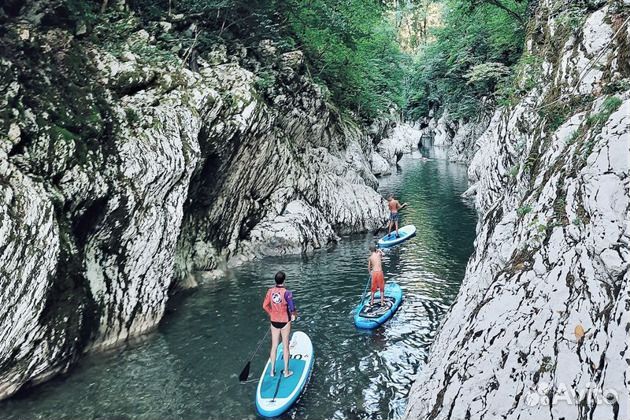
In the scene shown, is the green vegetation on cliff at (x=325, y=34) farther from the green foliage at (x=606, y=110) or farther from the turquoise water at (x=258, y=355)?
the turquoise water at (x=258, y=355)

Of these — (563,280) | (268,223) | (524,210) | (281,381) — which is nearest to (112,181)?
(281,381)

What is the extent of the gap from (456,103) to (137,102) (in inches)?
1946

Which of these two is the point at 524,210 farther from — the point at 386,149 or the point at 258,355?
the point at 386,149

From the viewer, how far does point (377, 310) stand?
43.7 ft

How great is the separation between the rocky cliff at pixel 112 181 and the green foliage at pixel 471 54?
1323cm

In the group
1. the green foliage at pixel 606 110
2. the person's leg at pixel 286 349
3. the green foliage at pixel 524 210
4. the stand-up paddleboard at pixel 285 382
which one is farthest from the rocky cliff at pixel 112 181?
the green foliage at pixel 606 110

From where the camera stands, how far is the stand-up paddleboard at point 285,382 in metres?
8.71

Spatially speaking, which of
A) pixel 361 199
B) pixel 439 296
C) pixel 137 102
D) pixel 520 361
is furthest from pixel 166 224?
pixel 361 199

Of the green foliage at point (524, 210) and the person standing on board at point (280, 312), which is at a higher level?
the green foliage at point (524, 210)

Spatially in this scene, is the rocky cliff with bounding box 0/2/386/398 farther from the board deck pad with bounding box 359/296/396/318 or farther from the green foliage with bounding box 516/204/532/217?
the green foliage with bounding box 516/204/532/217

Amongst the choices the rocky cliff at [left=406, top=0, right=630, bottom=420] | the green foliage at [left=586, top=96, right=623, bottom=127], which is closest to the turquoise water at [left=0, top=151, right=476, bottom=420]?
the rocky cliff at [left=406, top=0, right=630, bottom=420]

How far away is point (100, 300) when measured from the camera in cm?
1088

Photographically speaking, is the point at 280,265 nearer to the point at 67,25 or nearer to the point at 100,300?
the point at 100,300

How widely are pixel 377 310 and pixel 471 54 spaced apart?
1389 inches
